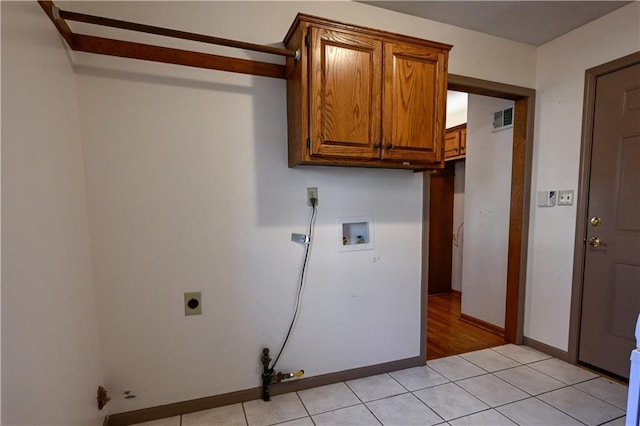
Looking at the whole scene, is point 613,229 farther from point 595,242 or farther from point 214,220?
point 214,220

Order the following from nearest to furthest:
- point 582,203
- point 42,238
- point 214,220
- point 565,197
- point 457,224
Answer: point 42,238 → point 214,220 → point 582,203 → point 565,197 → point 457,224

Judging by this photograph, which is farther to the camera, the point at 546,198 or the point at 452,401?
the point at 546,198

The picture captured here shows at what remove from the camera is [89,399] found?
1.44 m

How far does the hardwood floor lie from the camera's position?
2.64 m

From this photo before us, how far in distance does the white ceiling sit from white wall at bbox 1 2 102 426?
1.84 m

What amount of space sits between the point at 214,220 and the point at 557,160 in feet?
8.69

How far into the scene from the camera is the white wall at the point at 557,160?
7.45 feet

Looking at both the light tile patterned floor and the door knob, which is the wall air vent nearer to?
the door knob

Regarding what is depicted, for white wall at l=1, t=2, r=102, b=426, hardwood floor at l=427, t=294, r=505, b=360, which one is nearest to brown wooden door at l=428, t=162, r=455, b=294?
hardwood floor at l=427, t=294, r=505, b=360

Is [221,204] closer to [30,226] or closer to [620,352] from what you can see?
[30,226]

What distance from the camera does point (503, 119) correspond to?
2877mm

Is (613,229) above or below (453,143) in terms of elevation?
below

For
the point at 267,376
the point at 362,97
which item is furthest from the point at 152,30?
the point at 267,376

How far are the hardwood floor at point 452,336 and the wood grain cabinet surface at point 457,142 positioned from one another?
75.6 inches
